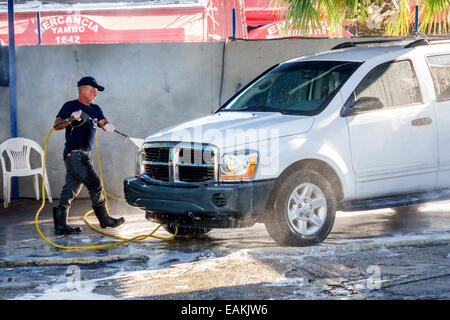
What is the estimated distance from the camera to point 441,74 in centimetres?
900

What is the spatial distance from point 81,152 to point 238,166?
2270 mm

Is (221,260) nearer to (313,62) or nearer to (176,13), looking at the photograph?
(313,62)

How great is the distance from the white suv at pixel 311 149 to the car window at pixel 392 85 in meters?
0.01

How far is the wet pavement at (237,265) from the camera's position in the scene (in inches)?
251

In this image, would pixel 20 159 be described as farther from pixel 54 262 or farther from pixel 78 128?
pixel 54 262

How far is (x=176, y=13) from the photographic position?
20547mm

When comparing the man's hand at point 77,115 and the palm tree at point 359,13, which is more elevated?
the palm tree at point 359,13

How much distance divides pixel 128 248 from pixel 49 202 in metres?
3.75

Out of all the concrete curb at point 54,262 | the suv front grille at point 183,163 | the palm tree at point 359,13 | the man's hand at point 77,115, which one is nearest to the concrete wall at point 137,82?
the palm tree at point 359,13

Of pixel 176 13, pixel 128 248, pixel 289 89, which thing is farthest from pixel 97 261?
pixel 176 13

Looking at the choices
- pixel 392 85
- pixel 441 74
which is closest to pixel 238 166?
pixel 392 85

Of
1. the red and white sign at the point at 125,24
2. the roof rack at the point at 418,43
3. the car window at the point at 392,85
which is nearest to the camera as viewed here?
the car window at the point at 392,85

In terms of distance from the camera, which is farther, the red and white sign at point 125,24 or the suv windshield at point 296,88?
the red and white sign at point 125,24

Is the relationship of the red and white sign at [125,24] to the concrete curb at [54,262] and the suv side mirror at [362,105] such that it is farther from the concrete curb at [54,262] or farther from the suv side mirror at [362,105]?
the concrete curb at [54,262]
